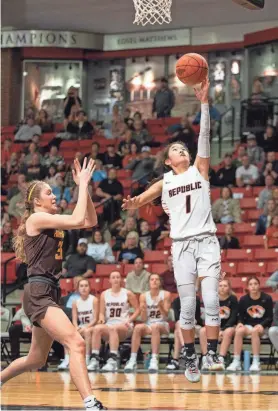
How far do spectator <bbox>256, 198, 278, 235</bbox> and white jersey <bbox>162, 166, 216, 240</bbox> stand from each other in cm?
906

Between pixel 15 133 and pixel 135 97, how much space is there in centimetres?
397

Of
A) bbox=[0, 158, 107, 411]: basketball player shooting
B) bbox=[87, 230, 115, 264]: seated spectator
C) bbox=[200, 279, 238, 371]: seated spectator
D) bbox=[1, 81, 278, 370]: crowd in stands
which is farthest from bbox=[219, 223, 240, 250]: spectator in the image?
bbox=[0, 158, 107, 411]: basketball player shooting

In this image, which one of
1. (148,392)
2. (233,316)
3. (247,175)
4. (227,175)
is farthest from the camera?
(227,175)

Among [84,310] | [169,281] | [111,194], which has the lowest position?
[84,310]

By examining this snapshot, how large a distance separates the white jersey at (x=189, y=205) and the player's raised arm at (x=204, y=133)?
7cm

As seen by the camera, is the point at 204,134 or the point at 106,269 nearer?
the point at 204,134

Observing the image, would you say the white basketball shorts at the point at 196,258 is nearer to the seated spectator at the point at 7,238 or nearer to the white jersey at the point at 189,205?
the white jersey at the point at 189,205

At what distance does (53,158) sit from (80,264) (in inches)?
212

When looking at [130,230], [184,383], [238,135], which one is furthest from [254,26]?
[184,383]

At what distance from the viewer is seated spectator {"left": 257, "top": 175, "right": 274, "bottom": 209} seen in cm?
1889

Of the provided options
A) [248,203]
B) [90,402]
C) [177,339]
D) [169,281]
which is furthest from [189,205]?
[248,203]

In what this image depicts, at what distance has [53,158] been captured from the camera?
74.0 feet

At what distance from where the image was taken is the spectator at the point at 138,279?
54.2 ft

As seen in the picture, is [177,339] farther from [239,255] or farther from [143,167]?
[143,167]
